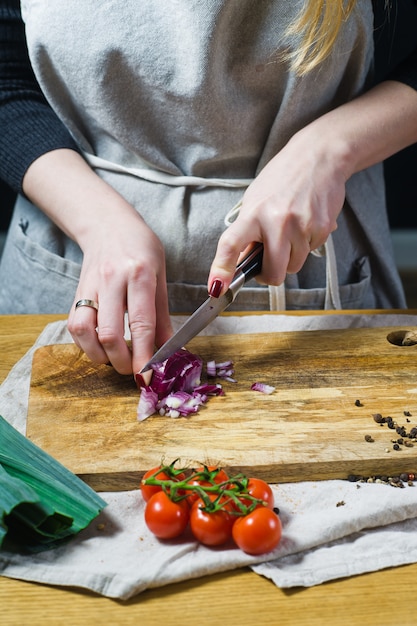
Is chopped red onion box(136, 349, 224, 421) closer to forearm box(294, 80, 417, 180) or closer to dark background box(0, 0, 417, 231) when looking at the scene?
forearm box(294, 80, 417, 180)

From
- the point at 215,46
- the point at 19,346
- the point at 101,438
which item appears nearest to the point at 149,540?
the point at 101,438

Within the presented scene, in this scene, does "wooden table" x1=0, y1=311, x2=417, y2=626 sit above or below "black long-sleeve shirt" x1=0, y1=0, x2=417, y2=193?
below

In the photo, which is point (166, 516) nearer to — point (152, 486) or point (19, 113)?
point (152, 486)

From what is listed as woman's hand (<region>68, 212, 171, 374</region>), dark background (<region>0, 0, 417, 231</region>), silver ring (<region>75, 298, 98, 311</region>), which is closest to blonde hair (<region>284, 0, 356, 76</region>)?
woman's hand (<region>68, 212, 171, 374</region>)

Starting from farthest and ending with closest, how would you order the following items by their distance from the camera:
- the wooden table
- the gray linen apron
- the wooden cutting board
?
1. the gray linen apron
2. the wooden cutting board
3. the wooden table

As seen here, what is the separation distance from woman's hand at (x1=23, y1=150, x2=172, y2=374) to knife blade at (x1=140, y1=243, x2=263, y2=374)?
0.03 metres

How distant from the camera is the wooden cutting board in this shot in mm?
1104

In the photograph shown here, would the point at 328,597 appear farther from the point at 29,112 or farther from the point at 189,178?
Result: the point at 29,112

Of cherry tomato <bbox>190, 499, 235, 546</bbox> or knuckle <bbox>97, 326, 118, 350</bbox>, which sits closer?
cherry tomato <bbox>190, 499, 235, 546</bbox>

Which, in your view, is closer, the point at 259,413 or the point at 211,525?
the point at 211,525

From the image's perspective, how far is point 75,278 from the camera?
1.65m

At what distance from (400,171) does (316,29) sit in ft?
5.64

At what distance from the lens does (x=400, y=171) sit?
306 centimetres

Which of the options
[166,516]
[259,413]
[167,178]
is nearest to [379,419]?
[259,413]
